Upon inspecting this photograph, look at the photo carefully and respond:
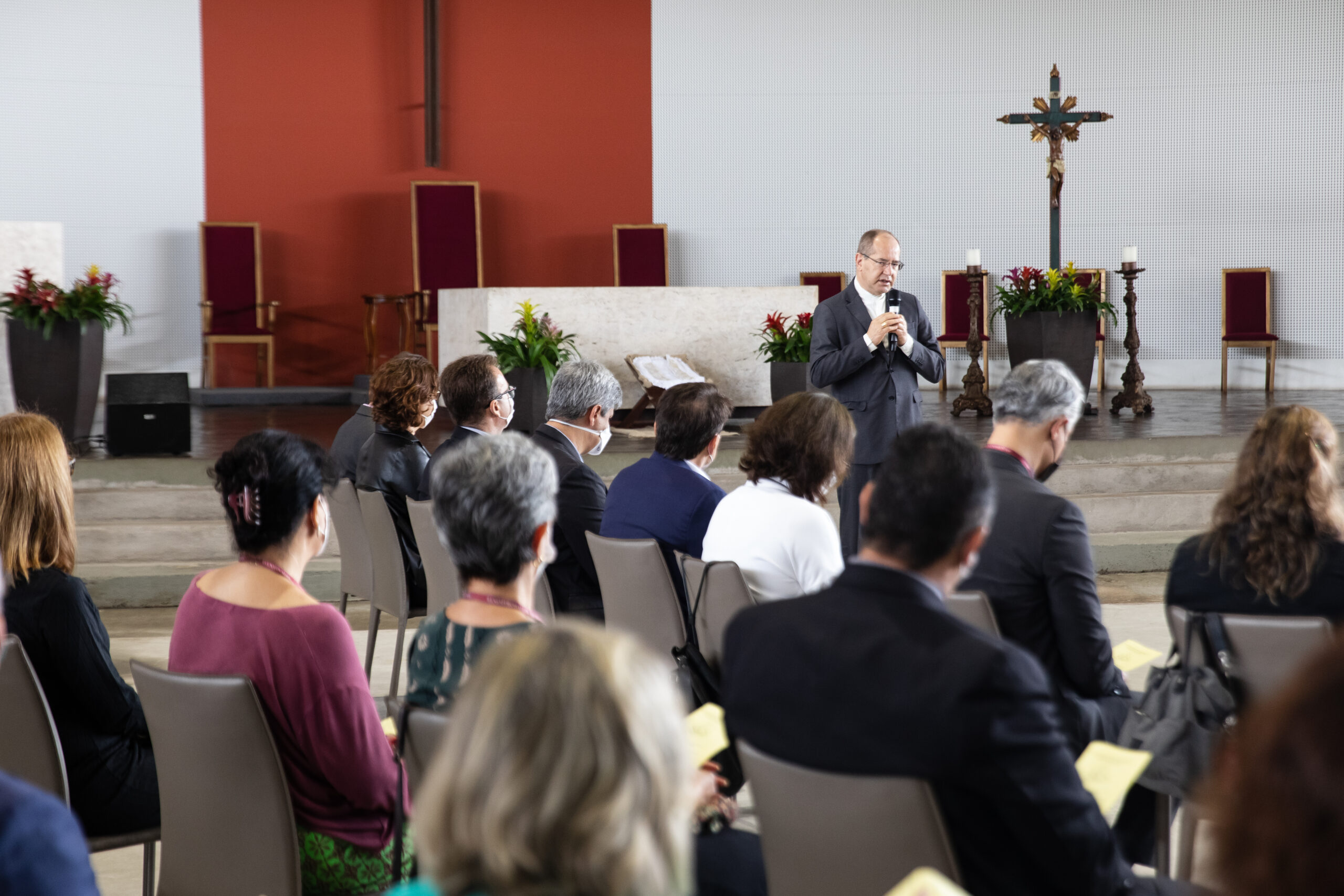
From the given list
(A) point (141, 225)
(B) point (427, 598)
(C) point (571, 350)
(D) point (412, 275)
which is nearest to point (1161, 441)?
(C) point (571, 350)

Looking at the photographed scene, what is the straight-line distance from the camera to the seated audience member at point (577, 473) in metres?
3.26

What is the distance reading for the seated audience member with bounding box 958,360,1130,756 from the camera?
2191 millimetres

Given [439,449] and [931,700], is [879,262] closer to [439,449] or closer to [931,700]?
[439,449]

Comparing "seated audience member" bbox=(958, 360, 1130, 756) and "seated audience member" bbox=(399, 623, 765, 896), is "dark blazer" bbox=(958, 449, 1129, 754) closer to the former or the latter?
"seated audience member" bbox=(958, 360, 1130, 756)

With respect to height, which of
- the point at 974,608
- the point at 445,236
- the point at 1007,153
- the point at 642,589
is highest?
the point at 1007,153

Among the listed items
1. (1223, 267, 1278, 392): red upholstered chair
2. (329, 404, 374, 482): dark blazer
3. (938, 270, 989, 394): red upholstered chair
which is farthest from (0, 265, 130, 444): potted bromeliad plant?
(1223, 267, 1278, 392): red upholstered chair

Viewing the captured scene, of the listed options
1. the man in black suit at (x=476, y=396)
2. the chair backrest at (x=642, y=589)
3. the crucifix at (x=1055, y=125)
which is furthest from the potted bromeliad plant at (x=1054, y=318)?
the chair backrest at (x=642, y=589)

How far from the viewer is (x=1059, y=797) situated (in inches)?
56.3

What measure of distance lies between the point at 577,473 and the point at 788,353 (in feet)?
11.9

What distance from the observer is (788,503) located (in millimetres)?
2541

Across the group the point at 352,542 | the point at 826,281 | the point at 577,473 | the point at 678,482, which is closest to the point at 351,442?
the point at 352,542

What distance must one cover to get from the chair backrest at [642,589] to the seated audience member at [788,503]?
0.13 meters

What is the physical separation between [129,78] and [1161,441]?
7152mm

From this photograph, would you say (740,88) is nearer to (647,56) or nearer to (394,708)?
(647,56)
